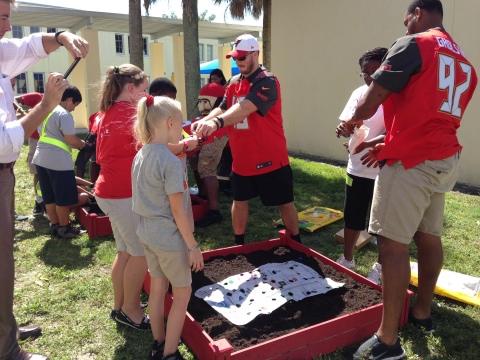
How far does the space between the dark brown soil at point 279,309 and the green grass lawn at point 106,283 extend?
0.29 meters

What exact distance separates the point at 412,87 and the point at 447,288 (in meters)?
1.98

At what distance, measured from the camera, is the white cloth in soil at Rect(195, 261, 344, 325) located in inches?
127

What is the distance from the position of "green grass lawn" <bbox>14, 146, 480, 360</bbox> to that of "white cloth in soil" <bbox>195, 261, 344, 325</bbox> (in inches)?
19.3

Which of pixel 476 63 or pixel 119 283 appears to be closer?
pixel 119 283

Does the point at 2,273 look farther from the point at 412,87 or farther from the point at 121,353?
the point at 412,87

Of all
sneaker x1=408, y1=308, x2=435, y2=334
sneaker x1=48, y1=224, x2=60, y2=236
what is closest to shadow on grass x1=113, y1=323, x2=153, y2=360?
sneaker x1=408, y1=308, x2=435, y2=334

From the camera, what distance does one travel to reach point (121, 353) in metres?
2.91

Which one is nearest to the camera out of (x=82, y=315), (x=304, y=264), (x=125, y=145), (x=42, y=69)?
(x=125, y=145)

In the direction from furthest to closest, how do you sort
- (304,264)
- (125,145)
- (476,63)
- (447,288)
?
(476,63)
(304,264)
(447,288)
(125,145)

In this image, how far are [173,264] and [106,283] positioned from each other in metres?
1.60

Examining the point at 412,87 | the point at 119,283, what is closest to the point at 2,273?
the point at 119,283

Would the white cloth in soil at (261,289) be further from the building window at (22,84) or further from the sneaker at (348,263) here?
the building window at (22,84)

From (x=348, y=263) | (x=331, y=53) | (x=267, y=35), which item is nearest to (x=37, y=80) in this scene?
(x=267, y=35)

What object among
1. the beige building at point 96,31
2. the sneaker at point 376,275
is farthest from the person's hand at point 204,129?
the beige building at point 96,31
